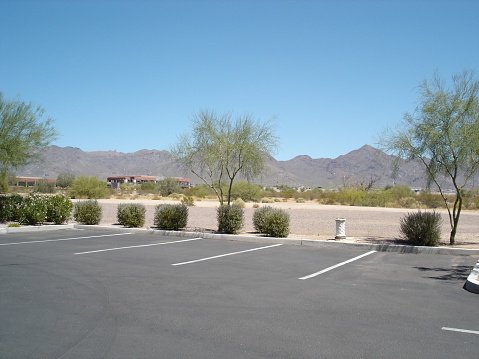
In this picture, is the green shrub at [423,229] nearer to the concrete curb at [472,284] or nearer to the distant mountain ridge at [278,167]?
the concrete curb at [472,284]

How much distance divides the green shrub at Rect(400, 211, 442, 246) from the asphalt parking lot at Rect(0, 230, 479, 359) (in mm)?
2185

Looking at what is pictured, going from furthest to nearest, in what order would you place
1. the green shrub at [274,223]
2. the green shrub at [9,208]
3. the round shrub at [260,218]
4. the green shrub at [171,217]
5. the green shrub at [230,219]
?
the green shrub at [9,208]
the green shrub at [171,217]
the green shrub at [230,219]
the round shrub at [260,218]
the green shrub at [274,223]

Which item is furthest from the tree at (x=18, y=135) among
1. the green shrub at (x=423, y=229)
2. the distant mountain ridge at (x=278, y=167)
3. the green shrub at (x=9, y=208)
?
the distant mountain ridge at (x=278, y=167)

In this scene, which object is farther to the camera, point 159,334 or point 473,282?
point 473,282

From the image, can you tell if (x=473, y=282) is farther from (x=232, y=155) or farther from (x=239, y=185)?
(x=239, y=185)

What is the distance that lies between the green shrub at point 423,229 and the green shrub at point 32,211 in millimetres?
15249

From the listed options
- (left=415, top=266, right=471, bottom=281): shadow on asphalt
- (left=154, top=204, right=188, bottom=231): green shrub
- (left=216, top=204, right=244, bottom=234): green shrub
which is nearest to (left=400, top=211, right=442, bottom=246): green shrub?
(left=415, top=266, right=471, bottom=281): shadow on asphalt

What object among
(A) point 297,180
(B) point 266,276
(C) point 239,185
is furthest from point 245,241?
(A) point 297,180

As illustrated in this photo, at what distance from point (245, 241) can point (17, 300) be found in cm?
1011

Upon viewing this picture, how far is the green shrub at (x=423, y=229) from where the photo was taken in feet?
50.3

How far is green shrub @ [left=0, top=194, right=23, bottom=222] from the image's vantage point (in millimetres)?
20922

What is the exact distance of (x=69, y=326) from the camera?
6320 millimetres

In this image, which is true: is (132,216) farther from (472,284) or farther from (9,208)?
(472,284)

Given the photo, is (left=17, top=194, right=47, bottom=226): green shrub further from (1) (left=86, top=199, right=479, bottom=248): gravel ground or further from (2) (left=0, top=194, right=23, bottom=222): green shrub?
(1) (left=86, top=199, right=479, bottom=248): gravel ground
